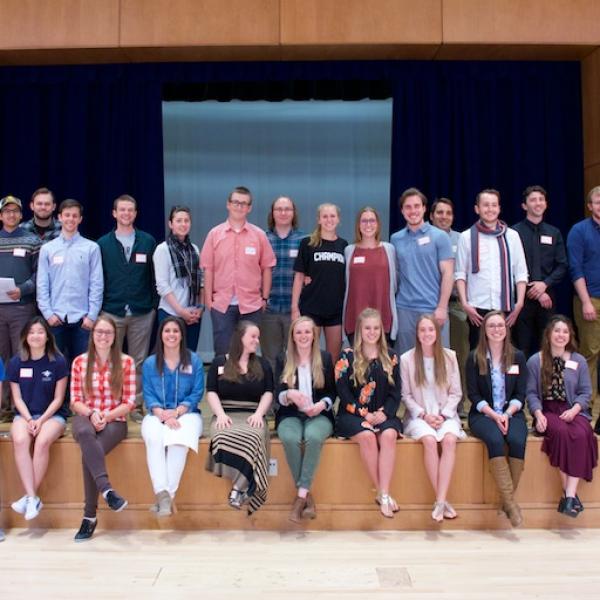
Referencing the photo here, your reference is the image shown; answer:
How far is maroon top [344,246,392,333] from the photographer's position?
3.74m

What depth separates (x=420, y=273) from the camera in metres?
3.80

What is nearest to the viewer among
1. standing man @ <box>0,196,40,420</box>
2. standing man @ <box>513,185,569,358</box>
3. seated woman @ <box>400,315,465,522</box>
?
seated woman @ <box>400,315,465,522</box>

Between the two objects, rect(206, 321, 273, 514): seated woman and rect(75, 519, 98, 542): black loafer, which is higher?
rect(206, 321, 273, 514): seated woman

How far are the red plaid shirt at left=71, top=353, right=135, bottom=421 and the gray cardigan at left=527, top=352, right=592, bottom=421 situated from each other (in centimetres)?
190

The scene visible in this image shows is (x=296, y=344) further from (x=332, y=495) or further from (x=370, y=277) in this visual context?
(x=332, y=495)

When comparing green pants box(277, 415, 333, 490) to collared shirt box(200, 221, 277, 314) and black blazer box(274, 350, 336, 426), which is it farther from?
collared shirt box(200, 221, 277, 314)

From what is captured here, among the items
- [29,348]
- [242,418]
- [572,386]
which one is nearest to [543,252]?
[572,386]

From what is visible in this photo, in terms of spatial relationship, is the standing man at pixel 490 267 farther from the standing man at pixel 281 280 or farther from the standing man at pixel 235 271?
the standing man at pixel 235 271

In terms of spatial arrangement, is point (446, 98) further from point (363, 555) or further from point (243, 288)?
point (363, 555)

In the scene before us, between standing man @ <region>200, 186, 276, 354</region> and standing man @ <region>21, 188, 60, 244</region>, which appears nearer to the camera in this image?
standing man @ <region>200, 186, 276, 354</region>

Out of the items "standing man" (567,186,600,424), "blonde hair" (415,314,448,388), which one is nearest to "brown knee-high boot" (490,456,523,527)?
"blonde hair" (415,314,448,388)

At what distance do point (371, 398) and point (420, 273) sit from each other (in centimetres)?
78

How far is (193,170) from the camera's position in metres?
6.68

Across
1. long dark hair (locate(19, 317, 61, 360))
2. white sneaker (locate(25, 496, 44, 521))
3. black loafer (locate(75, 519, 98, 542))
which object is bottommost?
black loafer (locate(75, 519, 98, 542))
